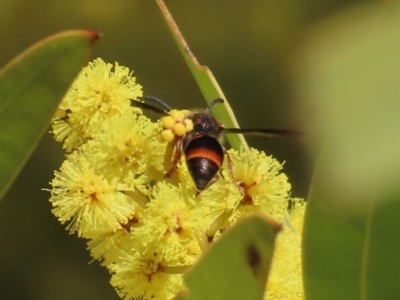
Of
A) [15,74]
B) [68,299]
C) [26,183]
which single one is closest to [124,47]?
[26,183]

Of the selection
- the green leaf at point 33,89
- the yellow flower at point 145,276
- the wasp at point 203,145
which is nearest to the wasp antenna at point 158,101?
the wasp at point 203,145

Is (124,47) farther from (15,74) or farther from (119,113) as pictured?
(15,74)

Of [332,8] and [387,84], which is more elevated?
[332,8]

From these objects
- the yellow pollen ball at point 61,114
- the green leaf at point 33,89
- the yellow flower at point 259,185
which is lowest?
the green leaf at point 33,89

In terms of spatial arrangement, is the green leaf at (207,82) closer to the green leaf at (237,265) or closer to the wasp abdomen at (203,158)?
the wasp abdomen at (203,158)

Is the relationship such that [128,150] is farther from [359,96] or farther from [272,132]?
[359,96]

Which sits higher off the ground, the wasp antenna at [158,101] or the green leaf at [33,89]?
the wasp antenna at [158,101]

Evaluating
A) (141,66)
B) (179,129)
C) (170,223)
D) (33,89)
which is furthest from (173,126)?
(141,66)

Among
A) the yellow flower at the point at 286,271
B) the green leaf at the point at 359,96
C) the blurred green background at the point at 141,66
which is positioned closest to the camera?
the green leaf at the point at 359,96
